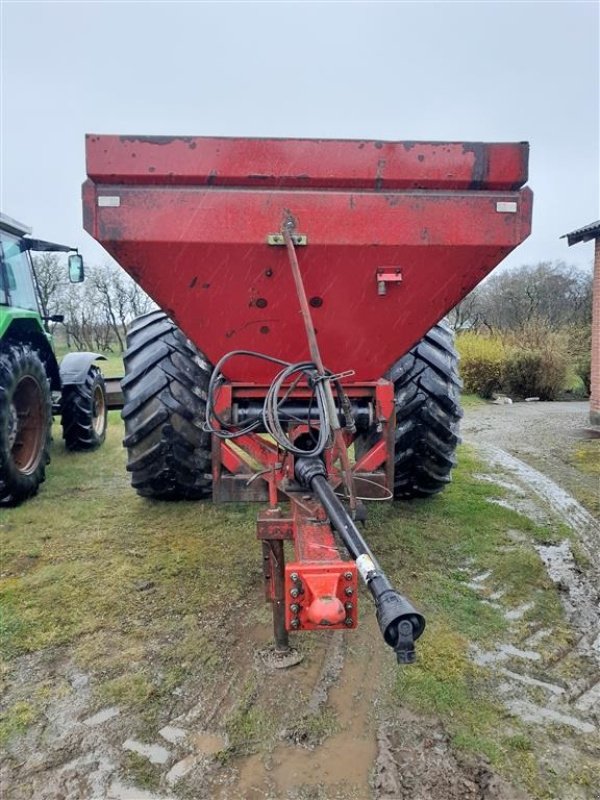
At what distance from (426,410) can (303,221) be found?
5.27 feet

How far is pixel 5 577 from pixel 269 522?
1.77 meters

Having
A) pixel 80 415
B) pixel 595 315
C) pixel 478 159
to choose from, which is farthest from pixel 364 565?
pixel 595 315

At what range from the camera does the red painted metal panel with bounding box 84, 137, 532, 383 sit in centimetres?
270

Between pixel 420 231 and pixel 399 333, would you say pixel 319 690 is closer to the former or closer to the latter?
pixel 399 333

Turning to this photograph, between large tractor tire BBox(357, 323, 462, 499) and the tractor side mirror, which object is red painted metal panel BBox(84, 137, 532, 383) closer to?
large tractor tire BBox(357, 323, 462, 499)

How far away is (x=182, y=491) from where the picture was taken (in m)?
4.14

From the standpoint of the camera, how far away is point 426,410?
12.5 feet

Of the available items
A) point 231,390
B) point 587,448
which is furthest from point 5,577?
point 587,448

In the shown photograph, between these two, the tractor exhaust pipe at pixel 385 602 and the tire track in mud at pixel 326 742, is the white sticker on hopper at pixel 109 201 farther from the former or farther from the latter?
the tire track in mud at pixel 326 742

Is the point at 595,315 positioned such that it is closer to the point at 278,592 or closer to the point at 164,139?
the point at 164,139

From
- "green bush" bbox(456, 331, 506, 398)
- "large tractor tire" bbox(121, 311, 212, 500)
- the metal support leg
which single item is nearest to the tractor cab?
"large tractor tire" bbox(121, 311, 212, 500)

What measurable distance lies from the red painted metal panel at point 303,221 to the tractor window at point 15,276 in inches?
114

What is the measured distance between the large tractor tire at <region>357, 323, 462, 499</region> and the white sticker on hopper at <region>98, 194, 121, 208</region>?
6.33 ft

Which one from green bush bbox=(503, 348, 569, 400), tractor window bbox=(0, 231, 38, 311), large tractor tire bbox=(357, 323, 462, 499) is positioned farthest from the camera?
green bush bbox=(503, 348, 569, 400)
